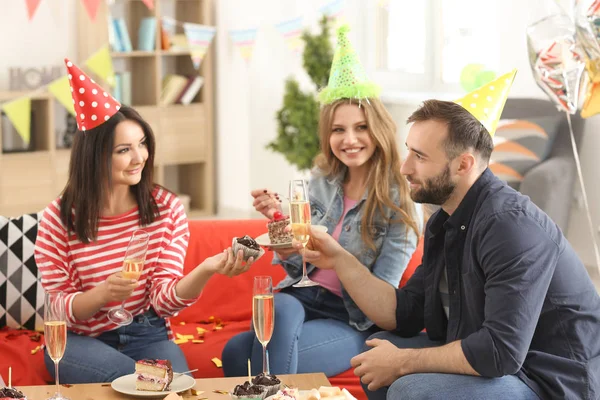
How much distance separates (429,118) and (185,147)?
482 cm

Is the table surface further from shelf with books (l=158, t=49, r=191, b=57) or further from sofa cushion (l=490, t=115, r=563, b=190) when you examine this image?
shelf with books (l=158, t=49, r=191, b=57)

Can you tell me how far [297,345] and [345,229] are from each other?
0.42 m

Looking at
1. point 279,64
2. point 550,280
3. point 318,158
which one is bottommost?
point 550,280

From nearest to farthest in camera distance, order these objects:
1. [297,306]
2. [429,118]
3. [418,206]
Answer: [429,118] → [297,306] → [418,206]

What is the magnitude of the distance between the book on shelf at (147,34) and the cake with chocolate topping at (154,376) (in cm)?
472

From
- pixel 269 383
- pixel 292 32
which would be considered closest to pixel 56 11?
pixel 292 32

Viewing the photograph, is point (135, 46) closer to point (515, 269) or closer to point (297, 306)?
point (297, 306)

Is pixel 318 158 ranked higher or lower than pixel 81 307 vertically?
higher

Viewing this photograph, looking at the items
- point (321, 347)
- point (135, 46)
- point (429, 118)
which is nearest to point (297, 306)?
point (321, 347)

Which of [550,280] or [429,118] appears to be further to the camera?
[429,118]

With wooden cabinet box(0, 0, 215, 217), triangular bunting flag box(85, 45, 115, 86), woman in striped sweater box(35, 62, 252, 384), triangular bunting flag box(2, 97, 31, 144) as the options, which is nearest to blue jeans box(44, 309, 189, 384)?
woman in striped sweater box(35, 62, 252, 384)

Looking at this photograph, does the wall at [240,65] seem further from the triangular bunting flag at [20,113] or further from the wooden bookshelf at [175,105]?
the triangular bunting flag at [20,113]

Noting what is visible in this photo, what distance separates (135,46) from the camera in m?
6.89

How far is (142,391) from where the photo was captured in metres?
2.24
